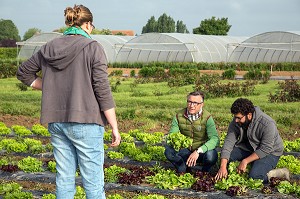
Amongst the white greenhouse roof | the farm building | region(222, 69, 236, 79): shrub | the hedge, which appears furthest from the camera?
the hedge

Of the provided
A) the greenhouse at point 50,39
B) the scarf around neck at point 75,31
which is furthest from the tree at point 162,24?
the scarf around neck at point 75,31

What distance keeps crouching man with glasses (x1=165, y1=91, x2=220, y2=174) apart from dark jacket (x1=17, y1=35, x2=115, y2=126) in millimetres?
2767

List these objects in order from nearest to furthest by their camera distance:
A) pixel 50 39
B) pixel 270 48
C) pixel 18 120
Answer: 1. pixel 18 120
2. pixel 270 48
3. pixel 50 39

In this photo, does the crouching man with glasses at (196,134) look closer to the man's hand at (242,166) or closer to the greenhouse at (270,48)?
the man's hand at (242,166)

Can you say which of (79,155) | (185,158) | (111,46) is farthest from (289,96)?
(111,46)

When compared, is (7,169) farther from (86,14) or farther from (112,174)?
(86,14)

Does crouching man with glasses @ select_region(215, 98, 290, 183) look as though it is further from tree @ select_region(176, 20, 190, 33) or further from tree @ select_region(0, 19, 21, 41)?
tree @ select_region(0, 19, 21, 41)

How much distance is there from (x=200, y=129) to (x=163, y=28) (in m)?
72.1

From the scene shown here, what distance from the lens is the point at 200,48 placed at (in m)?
34.2

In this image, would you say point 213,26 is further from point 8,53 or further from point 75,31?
point 75,31

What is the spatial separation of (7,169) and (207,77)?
13.8 meters

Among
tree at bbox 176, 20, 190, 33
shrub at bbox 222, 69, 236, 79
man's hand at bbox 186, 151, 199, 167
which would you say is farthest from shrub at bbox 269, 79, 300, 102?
tree at bbox 176, 20, 190, 33

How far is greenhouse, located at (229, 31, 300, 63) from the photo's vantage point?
102 feet

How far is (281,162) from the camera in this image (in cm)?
723
